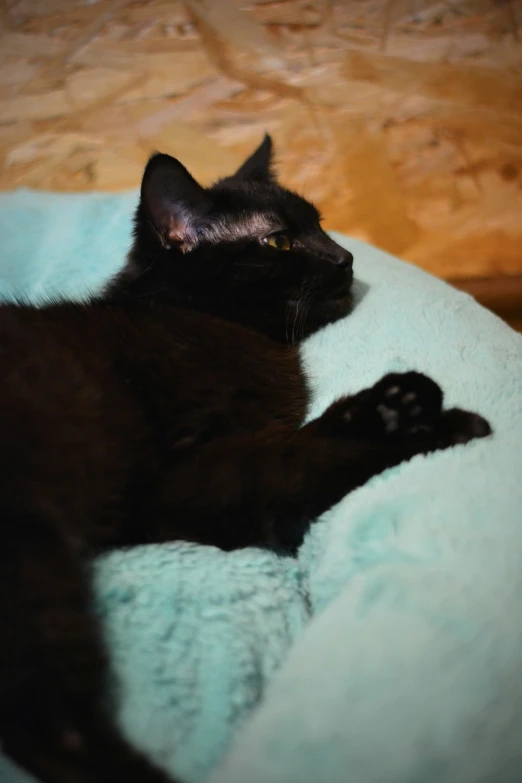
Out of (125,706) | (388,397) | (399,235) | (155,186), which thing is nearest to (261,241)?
(155,186)

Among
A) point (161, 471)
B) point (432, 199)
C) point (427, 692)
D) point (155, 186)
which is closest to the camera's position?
point (427, 692)

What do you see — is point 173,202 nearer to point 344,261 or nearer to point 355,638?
point 344,261

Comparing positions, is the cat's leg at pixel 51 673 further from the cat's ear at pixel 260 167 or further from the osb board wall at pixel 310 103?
the osb board wall at pixel 310 103

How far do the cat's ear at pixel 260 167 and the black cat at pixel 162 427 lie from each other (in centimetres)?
14

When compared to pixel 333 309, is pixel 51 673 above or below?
above

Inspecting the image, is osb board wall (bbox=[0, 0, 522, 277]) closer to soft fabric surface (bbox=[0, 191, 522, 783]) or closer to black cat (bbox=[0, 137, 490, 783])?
black cat (bbox=[0, 137, 490, 783])

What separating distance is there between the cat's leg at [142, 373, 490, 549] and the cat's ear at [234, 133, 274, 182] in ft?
2.19

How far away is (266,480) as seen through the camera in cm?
68

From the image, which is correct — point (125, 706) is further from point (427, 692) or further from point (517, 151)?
point (517, 151)

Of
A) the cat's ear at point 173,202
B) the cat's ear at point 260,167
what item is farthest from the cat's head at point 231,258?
the cat's ear at point 260,167

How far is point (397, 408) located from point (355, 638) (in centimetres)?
36

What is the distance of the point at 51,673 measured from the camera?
46cm

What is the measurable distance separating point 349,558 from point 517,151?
1642mm

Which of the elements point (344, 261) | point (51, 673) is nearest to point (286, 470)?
point (51, 673)
